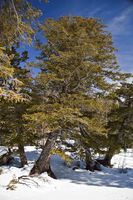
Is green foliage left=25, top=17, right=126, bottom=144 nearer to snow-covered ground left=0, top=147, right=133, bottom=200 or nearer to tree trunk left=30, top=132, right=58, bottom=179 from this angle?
tree trunk left=30, top=132, right=58, bottom=179

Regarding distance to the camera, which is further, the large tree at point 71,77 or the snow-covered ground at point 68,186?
the large tree at point 71,77

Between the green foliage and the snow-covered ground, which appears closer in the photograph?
the snow-covered ground

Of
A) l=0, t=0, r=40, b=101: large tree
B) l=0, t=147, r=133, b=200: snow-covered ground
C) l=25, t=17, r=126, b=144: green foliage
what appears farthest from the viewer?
l=25, t=17, r=126, b=144: green foliage

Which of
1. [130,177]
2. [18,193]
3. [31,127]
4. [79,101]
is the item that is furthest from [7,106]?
[130,177]

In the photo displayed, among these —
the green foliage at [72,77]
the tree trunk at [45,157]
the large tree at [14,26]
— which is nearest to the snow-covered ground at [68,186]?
the tree trunk at [45,157]

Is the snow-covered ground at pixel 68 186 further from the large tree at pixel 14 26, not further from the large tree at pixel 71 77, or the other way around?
the large tree at pixel 14 26

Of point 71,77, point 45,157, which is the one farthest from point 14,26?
point 45,157

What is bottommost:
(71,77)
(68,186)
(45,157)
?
(68,186)

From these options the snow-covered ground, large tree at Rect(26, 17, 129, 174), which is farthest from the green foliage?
the snow-covered ground

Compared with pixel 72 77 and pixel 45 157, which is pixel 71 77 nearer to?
pixel 72 77

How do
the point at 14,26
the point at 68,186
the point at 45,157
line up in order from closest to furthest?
1. the point at 14,26
2. the point at 68,186
3. the point at 45,157

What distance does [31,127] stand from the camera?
14117 millimetres

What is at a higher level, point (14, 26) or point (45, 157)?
point (14, 26)

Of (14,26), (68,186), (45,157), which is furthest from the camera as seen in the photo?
(45,157)
